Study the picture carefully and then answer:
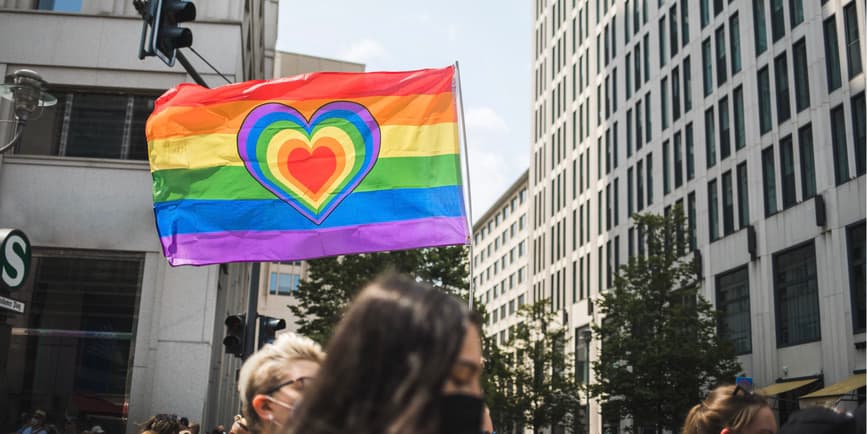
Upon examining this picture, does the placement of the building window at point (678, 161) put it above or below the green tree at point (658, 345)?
above

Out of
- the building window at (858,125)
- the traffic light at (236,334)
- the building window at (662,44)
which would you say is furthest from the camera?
the building window at (662,44)

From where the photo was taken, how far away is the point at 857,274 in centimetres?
2867

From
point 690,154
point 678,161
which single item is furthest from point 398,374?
point 678,161

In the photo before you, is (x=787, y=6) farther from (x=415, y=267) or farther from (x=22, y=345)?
(x=22, y=345)

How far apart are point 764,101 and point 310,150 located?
2965 cm

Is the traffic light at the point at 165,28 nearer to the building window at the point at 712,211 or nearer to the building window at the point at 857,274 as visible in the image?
the building window at the point at 857,274

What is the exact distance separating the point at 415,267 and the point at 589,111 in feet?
86.6

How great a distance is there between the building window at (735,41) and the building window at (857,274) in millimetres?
11158

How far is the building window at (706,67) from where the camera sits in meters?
40.6

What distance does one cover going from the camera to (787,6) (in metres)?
33.7

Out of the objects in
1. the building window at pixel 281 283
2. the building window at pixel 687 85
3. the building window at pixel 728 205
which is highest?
the building window at pixel 687 85

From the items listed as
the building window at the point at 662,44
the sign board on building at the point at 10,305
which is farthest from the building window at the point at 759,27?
the sign board on building at the point at 10,305

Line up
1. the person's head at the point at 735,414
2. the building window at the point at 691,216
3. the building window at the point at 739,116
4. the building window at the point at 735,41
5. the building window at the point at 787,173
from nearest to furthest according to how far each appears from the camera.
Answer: the person's head at the point at 735,414 → the building window at the point at 787,173 → the building window at the point at 739,116 → the building window at the point at 735,41 → the building window at the point at 691,216

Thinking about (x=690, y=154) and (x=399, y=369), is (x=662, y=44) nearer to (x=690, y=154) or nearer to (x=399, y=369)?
(x=690, y=154)
